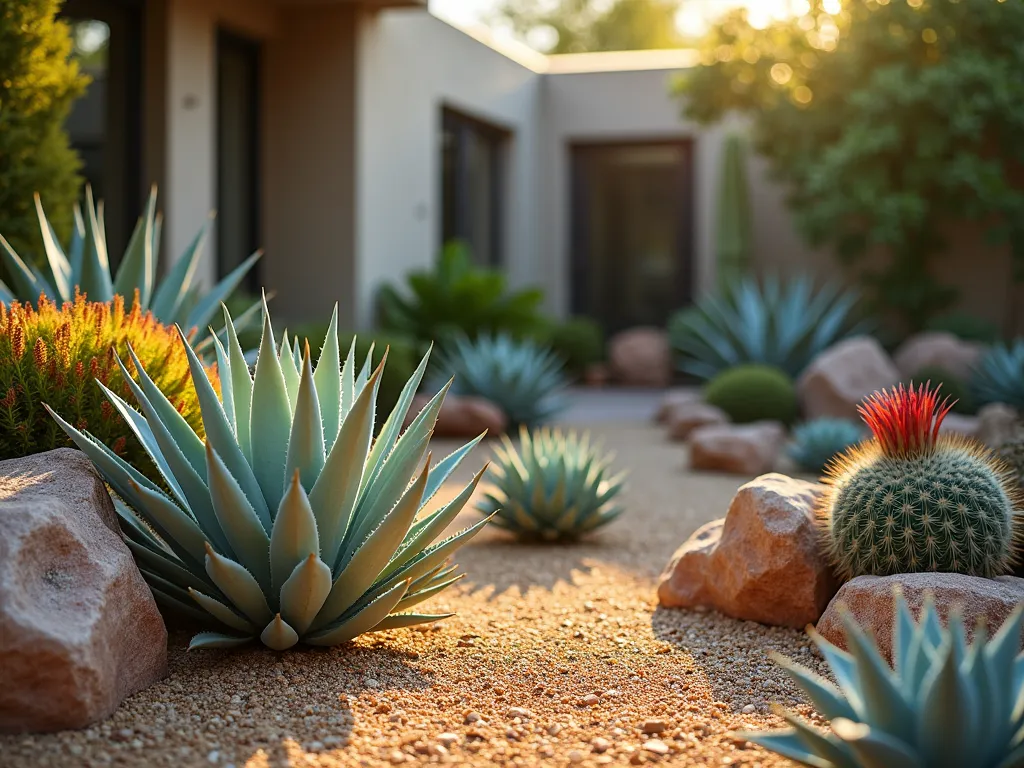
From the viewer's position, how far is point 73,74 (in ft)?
18.3

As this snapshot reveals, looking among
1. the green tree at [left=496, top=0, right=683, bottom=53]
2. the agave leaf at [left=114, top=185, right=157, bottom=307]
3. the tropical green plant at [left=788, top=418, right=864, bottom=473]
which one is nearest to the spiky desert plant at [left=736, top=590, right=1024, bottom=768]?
the agave leaf at [left=114, top=185, right=157, bottom=307]

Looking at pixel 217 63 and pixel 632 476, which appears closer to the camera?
pixel 632 476

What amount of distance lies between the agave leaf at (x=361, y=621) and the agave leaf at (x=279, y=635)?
9 centimetres

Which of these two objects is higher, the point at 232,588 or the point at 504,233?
the point at 504,233

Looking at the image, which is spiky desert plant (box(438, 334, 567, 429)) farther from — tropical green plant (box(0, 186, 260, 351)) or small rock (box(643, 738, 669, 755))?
small rock (box(643, 738, 669, 755))

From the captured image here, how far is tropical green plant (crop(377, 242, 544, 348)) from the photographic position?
10672mm

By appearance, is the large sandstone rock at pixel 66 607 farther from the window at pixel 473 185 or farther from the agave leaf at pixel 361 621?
the window at pixel 473 185

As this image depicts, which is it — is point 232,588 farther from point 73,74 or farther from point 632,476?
point 632,476

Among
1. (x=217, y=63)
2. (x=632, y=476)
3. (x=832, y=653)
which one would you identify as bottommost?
(x=632, y=476)

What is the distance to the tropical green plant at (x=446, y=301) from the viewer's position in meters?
10.7

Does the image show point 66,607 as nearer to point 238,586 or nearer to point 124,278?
point 238,586

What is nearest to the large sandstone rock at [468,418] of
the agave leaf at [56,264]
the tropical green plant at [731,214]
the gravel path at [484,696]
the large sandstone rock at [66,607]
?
the agave leaf at [56,264]

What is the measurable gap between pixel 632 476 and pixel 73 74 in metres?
4.02

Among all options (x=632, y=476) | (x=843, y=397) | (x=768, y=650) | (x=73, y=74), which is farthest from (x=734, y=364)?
(x=768, y=650)
